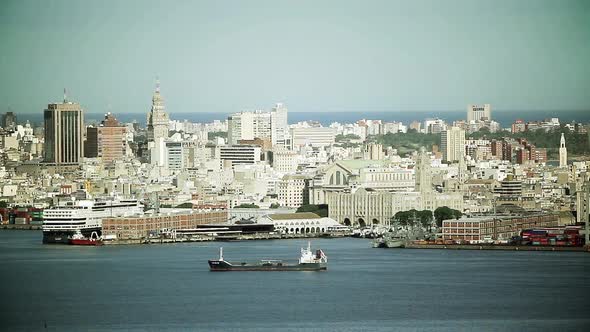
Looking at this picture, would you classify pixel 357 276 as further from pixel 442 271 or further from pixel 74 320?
pixel 74 320

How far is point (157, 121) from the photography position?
50000 millimetres

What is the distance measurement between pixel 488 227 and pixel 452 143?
19.8 meters

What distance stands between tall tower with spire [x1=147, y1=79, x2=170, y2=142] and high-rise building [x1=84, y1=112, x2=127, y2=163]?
0.73 m

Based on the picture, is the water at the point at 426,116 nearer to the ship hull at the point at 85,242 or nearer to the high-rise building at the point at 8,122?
the high-rise building at the point at 8,122

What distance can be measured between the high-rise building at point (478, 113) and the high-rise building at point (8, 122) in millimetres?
10307

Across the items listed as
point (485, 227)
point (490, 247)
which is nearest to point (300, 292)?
point (490, 247)

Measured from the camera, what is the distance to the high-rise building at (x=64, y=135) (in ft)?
151

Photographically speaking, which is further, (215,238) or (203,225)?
(203,225)

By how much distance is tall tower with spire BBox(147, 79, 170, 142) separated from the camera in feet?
163

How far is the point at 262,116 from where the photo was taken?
174 feet

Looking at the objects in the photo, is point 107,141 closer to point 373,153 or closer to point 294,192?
point 373,153

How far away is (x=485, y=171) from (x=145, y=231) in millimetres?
11338

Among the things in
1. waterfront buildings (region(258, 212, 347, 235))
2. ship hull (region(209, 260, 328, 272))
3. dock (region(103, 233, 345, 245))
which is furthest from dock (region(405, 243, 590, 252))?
ship hull (region(209, 260, 328, 272))

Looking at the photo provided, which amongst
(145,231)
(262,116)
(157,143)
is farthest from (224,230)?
(262,116)
